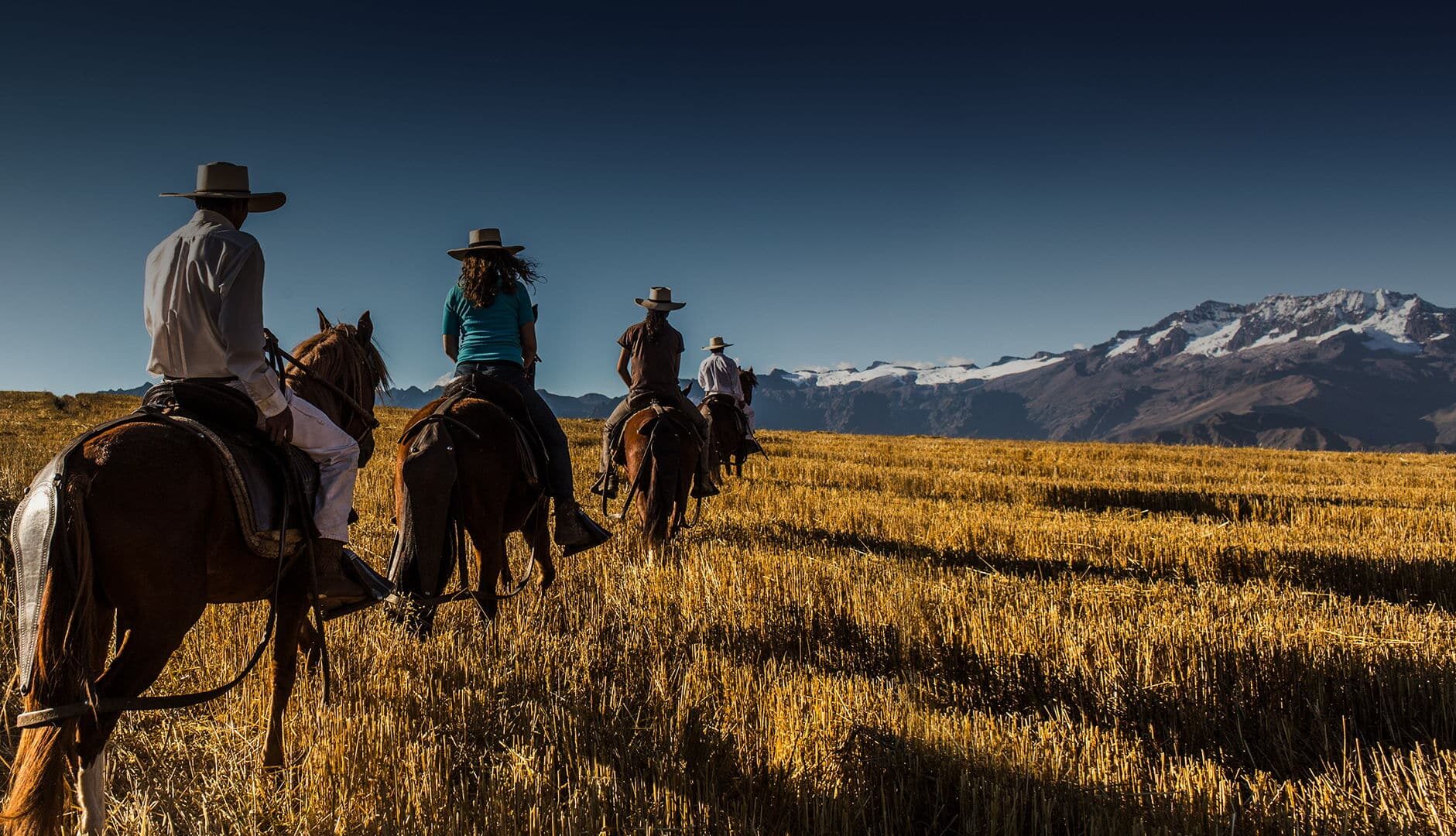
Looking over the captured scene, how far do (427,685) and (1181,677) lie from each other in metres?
4.20

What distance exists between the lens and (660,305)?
8.34 meters

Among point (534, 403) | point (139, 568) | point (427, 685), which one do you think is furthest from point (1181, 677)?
point (139, 568)

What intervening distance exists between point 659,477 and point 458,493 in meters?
2.95

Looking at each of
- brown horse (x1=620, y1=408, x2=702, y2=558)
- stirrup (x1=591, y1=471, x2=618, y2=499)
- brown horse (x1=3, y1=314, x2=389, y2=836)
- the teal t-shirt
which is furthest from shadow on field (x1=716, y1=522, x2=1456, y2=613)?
brown horse (x1=3, y1=314, x2=389, y2=836)

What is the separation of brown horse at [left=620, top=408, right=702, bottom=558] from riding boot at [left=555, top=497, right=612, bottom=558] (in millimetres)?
1698

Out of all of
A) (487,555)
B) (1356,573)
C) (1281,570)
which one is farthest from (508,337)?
(1356,573)

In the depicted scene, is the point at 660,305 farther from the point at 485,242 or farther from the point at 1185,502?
the point at 1185,502

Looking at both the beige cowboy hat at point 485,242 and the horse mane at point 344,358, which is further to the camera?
the beige cowboy hat at point 485,242

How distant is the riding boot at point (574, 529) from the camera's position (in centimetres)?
581

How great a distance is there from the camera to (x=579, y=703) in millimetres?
3840

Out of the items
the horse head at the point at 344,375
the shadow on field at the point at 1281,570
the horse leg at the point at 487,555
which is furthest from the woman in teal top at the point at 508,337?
the shadow on field at the point at 1281,570

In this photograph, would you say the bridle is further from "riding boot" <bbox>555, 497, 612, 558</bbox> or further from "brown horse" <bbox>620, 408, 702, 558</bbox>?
"brown horse" <bbox>620, 408, 702, 558</bbox>

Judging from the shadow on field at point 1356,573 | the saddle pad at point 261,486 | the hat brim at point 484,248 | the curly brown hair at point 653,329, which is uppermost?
the hat brim at point 484,248

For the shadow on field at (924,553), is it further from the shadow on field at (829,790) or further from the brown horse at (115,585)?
the brown horse at (115,585)
